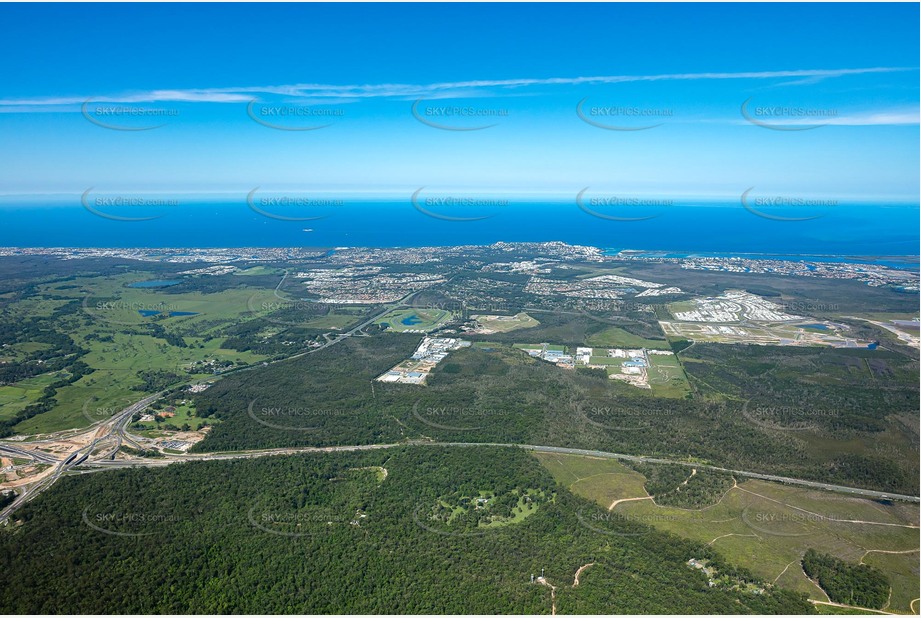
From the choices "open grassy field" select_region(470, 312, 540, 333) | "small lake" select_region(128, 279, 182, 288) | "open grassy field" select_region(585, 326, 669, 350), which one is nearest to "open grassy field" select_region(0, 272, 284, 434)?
"small lake" select_region(128, 279, 182, 288)

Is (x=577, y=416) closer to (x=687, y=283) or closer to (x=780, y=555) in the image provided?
(x=780, y=555)

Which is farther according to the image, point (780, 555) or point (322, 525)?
point (322, 525)

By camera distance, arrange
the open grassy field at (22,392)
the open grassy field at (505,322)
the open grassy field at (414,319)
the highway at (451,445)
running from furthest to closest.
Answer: the open grassy field at (414,319)
the open grassy field at (505,322)
the open grassy field at (22,392)
the highway at (451,445)

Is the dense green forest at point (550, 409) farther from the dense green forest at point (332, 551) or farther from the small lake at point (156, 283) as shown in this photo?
the small lake at point (156, 283)

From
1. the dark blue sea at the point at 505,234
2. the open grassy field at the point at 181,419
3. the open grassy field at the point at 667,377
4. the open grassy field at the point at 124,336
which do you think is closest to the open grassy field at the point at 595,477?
the open grassy field at the point at 667,377

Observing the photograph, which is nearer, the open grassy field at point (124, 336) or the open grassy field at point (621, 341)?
the open grassy field at point (124, 336)

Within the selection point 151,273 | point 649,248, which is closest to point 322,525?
point 151,273
